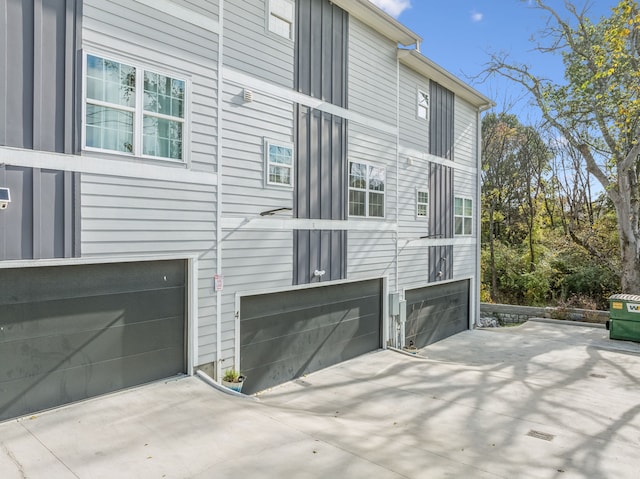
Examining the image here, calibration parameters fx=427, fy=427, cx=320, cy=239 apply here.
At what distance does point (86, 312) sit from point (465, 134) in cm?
1260

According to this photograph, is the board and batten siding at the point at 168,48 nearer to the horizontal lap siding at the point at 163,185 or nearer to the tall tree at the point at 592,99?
the horizontal lap siding at the point at 163,185

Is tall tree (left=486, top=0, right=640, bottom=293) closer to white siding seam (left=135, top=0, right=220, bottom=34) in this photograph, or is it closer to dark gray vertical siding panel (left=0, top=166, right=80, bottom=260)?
white siding seam (left=135, top=0, right=220, bottom=34)

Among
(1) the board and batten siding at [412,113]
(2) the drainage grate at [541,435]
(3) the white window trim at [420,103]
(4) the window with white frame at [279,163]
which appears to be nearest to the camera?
(2) the drainage grate at [541,435]

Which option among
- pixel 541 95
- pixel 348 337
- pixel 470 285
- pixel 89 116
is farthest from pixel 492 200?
pixel 89 116

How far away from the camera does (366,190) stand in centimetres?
977

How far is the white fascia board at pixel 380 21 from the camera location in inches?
352

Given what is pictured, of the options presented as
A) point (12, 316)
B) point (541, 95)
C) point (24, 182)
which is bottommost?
point (12, 316)

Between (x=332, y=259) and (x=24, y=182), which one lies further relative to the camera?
(x=332, y=259)

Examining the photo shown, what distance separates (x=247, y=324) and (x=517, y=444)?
4259 mm

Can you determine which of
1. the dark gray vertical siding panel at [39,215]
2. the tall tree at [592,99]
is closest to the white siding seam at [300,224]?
the dark gray vertical siding panel at [39,215]

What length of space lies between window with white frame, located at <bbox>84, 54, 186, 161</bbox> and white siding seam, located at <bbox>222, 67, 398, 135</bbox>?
1055 millimetres

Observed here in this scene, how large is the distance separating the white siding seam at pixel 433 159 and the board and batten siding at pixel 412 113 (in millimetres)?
115

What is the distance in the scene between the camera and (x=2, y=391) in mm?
4594

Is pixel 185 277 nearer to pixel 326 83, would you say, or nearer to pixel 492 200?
pixel 326 83
